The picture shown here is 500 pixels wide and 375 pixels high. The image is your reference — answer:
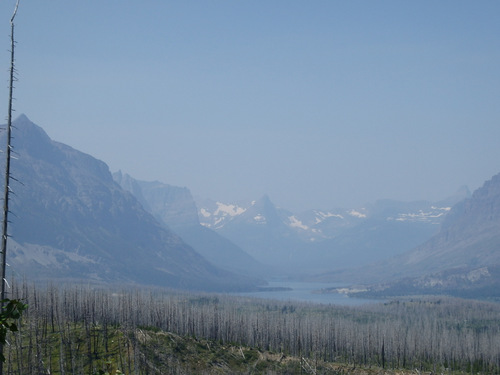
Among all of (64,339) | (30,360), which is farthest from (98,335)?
(30,360)

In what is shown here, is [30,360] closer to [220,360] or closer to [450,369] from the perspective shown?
[220,360]

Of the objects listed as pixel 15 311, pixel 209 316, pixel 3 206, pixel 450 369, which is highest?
pixel 3 206

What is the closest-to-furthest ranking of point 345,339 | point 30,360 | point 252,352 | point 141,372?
point 30,360 < point 141,372 < point 252,352 < point 345,339

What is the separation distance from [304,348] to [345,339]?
14603 mm

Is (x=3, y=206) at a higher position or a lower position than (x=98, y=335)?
higher

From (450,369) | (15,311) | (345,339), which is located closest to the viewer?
(15,311)

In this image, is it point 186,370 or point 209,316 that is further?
point 209,316

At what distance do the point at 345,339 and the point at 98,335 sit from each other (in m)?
78.4

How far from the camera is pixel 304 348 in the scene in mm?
174000

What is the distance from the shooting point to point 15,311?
49.4 feet

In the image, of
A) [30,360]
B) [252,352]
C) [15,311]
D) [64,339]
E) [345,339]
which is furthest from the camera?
[345,339]

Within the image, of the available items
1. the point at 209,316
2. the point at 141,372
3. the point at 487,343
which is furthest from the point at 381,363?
the point at 141,372

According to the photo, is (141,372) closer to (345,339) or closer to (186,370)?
(186,370)

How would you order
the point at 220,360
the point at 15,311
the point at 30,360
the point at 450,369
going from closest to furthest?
the point at 15,311, the point at 30,360, the point at 220,360, the point at 450,369
